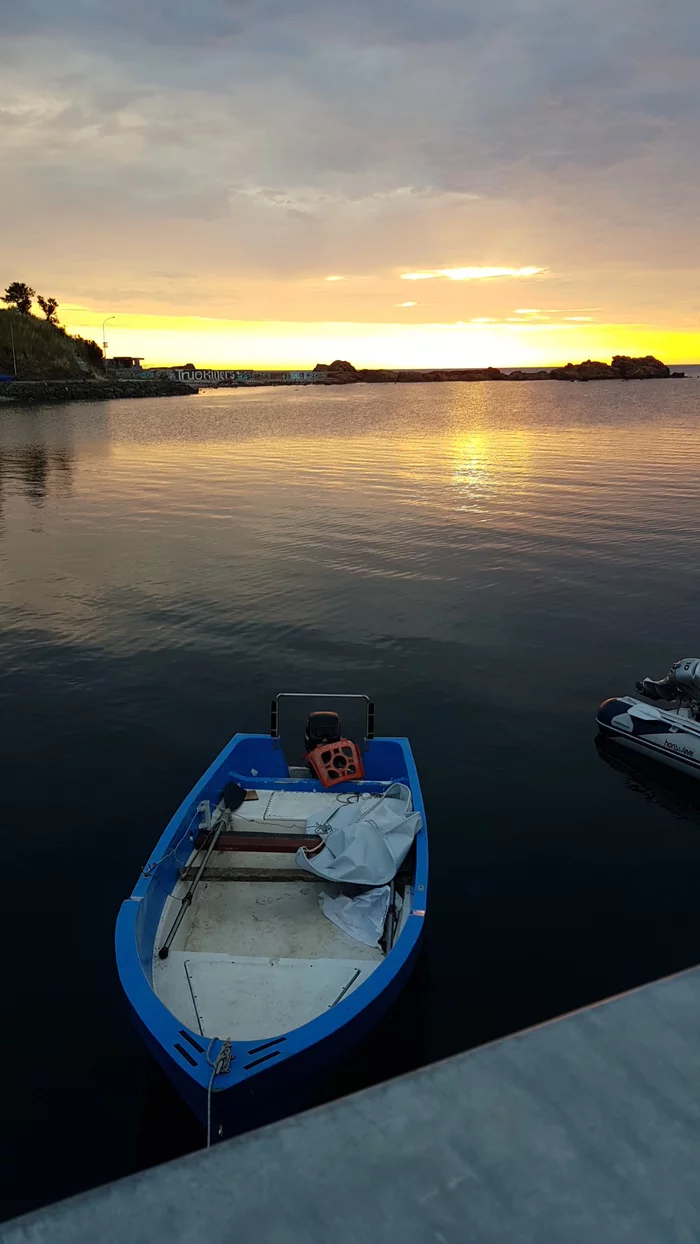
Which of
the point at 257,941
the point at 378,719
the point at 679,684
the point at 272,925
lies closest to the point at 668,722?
the point at 679,684

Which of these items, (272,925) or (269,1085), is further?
(272,925)

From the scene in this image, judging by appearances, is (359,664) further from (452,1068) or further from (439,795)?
(452,1068)

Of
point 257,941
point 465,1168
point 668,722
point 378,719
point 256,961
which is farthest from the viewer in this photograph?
point 378,719

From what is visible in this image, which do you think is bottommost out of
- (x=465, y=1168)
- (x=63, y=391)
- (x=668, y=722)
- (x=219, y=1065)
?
(x=668, y=722)

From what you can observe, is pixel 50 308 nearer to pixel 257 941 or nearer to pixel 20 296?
pixel 20 296

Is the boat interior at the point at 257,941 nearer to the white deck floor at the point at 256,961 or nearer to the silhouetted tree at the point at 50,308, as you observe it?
the white deck floor at the point at 256,961

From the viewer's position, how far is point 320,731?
1573 centimetres

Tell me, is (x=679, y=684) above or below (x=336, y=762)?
above

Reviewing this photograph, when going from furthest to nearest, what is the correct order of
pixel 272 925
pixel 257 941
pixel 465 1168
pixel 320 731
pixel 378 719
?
pixel 378 719 → pixel 320 731 → pixel 272 925 → pixel 257 941 → pixel 465 1168

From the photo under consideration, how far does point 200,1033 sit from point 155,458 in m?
67.7

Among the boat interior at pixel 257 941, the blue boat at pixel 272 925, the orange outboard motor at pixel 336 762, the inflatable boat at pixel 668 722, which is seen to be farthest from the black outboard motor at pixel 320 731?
the inflatable boat at pixel 668 722

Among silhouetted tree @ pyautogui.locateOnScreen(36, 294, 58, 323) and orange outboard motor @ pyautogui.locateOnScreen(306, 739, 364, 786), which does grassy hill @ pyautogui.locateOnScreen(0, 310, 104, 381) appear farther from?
orange outboard motor @ pyautogui.locateOnScreen(306, 739, 364, 786)

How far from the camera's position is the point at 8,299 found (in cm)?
18925

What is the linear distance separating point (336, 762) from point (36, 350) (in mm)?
190042
